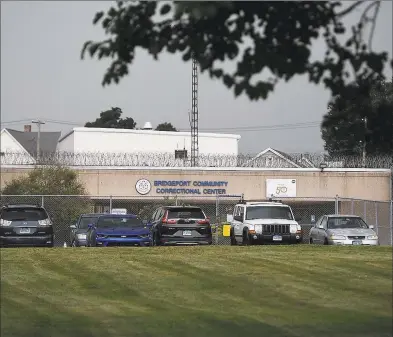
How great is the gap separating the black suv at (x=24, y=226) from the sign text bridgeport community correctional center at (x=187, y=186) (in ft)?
61.8

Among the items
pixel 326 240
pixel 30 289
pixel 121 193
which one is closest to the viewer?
pixel 30 289

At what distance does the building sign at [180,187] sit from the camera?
45.3 metres

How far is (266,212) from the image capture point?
95.6 feet

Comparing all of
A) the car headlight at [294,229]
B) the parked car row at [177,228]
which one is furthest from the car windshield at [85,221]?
the car headlight at [294,229]

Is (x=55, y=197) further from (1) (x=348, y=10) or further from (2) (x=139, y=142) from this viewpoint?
(1) (x=348, y=10)

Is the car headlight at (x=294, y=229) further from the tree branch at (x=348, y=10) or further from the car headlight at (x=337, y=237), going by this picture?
the tree branch at (x=348, y=10)

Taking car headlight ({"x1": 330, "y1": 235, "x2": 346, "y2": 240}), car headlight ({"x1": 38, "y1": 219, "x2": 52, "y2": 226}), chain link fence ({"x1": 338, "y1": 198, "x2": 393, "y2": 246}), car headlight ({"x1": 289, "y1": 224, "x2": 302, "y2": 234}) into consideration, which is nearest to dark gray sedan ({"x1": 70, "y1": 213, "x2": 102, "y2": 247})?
car headlight ({"x1": 38, "y1": 219, "x2": 52, "y2": 226})

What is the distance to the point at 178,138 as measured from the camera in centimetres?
4666

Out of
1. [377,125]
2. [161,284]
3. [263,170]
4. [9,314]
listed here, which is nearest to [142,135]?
[263,170]

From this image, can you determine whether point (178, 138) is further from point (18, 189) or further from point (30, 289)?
point (30, 289)

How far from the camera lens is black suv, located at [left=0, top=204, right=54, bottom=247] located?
2689 cm

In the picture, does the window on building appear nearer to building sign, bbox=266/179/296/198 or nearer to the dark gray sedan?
building sign, bbox=266/179/296/198

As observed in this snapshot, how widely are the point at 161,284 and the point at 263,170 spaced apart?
105ft

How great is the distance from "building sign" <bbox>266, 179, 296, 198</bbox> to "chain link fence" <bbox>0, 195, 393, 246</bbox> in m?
0.80
